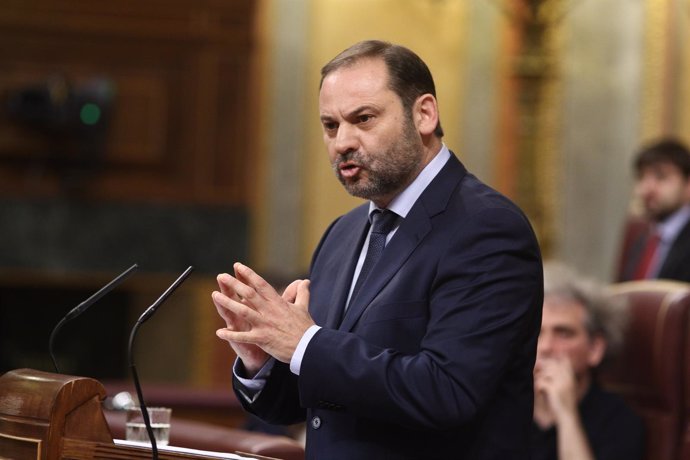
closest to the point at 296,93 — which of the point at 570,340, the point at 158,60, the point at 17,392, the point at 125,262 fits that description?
the point at 158,60

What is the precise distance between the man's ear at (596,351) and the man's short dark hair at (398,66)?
1.69m

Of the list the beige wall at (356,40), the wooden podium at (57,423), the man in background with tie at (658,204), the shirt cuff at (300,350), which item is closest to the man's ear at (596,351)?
the man in background with tie at (658,204)

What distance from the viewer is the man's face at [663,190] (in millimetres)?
5398

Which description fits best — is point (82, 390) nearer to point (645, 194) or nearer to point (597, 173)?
point (645, 194)

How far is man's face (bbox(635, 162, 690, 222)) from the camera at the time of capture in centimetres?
540

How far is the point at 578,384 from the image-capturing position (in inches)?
150

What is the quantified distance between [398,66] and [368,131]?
0.13m

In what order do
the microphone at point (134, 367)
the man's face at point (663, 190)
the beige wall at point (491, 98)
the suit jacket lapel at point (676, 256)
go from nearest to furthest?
the microphone at point (134, 367) < the suit jacket lapel at point (676, 256) < the man's face at point (663, 190) < the beige wall at point (491, 98)

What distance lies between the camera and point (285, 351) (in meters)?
2.06

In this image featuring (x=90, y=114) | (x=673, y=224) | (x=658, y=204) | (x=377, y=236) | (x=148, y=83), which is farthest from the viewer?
(x=148, y=83)

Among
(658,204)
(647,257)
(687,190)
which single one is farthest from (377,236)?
(687,190)

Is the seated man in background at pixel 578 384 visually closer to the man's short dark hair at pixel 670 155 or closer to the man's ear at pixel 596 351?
the man's ear at pixel 596 351

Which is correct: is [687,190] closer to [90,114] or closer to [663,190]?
[663,190]

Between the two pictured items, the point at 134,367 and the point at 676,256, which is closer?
the point at 134,367
